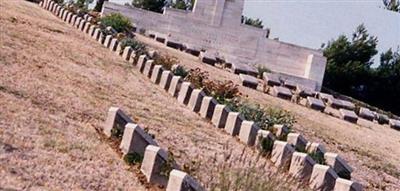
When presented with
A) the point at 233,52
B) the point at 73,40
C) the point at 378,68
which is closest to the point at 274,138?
the point at 73,40

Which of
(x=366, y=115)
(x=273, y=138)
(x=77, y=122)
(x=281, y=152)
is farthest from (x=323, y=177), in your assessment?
(x=366, y=115)

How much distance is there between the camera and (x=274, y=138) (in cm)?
847

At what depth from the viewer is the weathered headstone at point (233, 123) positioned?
8.88 meters

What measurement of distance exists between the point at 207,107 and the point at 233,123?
83 centimetres

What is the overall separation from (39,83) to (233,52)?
75.0 feet

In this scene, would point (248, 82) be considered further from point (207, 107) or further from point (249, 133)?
point (249, 133)

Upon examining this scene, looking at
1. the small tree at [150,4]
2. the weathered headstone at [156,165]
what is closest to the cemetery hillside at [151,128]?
the weathered headstone at [156,165]

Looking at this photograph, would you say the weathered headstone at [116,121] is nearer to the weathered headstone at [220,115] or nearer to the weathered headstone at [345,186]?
the weathered headstone at [345,186]

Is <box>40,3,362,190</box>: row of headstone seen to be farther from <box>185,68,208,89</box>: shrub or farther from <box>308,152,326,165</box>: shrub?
<box>185,68,208,89</box>: shrub

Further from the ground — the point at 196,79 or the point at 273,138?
the point at 196,79

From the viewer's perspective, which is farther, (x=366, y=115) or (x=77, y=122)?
(x=366, y=115)

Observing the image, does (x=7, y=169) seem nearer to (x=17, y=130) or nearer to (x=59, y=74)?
(x=17, y=130)

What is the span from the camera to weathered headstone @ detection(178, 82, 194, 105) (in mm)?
10410

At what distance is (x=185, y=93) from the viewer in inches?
412
